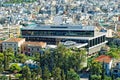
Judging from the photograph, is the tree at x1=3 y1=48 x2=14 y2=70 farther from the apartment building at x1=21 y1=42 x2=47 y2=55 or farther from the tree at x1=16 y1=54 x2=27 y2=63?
the apartment building at x1=21 y1=42 x2=47 y2=55

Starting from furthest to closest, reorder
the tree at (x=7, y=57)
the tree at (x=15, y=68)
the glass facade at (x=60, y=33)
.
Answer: the glass facade at (x=60, y=33) → the tree at (x=7, y=57) → the tree at (x=15, y=68)

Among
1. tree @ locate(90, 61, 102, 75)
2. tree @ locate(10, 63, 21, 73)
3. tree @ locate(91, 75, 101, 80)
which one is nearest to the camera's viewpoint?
tree @ locate(91, 75, 101, 80)

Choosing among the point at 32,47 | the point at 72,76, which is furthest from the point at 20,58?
the point at 72,76

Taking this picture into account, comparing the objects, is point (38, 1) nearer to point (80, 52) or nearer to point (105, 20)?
point (105, 20)

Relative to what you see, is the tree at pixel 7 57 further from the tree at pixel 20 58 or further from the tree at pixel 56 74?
the tree at pixel 56 74

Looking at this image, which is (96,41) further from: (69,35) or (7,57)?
(7,57)

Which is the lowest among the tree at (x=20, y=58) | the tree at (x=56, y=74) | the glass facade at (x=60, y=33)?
the tree at (x=20, y=58)

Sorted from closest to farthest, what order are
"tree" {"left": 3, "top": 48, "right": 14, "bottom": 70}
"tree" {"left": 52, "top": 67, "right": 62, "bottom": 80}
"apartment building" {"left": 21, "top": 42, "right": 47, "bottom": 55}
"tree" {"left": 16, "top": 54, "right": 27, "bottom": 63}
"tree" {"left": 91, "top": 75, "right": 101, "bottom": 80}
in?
"tree" {"left": 52, "top": 67, "right": 62, "bottom": 80}, "tree" {"left": 91, "top": 75, "right": 101, "bottom": 80}, "tree" {"left": 3, "top": 48, "right": 14, "bottom": 70}, "tree" {"left": 16, "top": 54, "right": 27, "bottom": 63}, "apartment building" {"left": 21, "top": 42, "right": 47, "bottom": 55}

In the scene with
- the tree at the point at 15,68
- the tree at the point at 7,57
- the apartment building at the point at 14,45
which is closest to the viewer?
the tree at the point at 15,68

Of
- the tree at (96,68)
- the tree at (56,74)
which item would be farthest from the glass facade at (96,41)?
the tree at (56,74)

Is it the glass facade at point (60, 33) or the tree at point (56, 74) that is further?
the glass facade at point (60, 33)

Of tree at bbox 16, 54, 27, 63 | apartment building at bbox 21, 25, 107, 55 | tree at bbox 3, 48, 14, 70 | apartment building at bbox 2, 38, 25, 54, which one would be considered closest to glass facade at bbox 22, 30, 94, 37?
apartment building at bbox 21, 25, 107, 55
